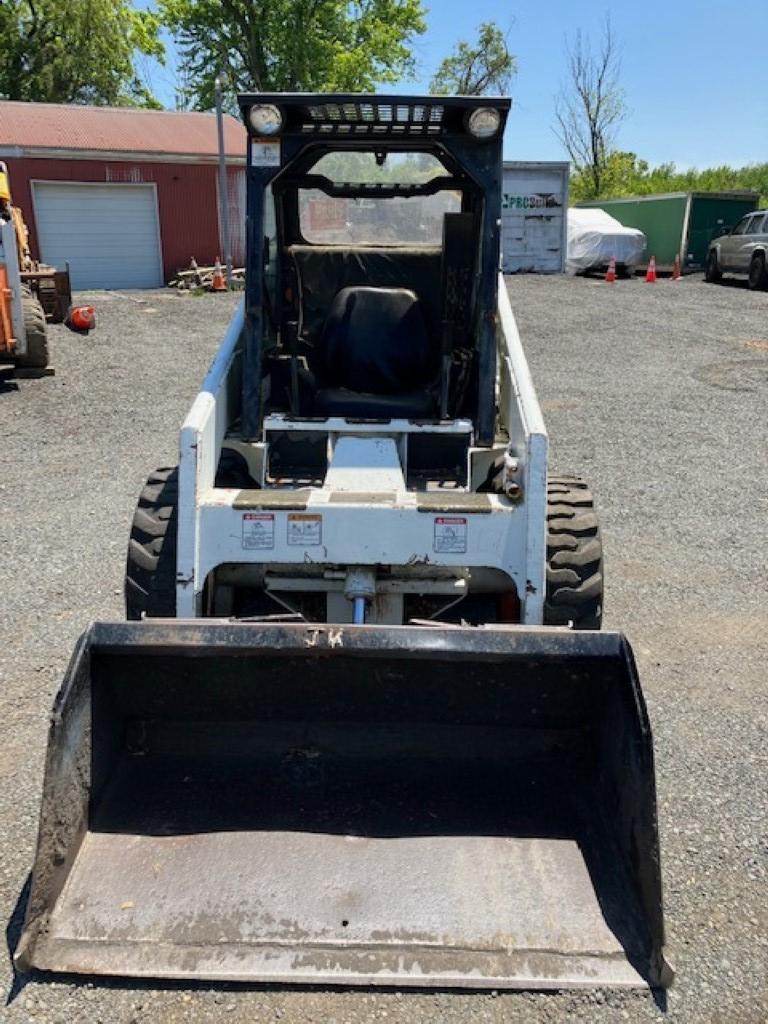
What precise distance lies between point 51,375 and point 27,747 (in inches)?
341

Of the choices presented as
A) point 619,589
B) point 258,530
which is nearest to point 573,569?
point 258,530

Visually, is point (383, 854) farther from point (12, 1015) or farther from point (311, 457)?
point (311, 457)

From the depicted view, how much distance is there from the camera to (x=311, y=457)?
4691 millimetres

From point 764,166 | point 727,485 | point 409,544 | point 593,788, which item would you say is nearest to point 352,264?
point 409,544

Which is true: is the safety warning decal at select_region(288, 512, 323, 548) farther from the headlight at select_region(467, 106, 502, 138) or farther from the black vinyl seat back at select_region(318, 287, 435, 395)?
the headlight at select_region(467, 106, 502, 138)

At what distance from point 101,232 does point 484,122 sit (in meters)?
19.9

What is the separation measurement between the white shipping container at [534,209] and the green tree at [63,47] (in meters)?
19.4

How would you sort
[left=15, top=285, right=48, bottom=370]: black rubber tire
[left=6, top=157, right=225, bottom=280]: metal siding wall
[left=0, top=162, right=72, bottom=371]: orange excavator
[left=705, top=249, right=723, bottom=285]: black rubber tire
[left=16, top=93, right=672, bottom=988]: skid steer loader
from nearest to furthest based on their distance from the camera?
[left=16, top=93, right=672, bottom=988]: skid steer loader
[left=0, top=162, right=72, bottom=371]: orange excavator
[left=15, top=285, right=48, bottom=370]: black rubber tire
[left=6, top=157, right=225, bottom=280]: metal siding wall
[left=705, top=249, right=723, bottom=285]: black rubber tire

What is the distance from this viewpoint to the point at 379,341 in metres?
4.88

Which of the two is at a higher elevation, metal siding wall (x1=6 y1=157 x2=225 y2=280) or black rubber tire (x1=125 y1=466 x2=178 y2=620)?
metal siding wall (x1=6 y1=157 x2=225 y2=280)

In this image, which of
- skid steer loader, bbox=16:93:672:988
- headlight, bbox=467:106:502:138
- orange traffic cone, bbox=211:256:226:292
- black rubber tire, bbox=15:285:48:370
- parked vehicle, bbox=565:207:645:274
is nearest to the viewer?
skid steer loader, bbox=16:93:672:988

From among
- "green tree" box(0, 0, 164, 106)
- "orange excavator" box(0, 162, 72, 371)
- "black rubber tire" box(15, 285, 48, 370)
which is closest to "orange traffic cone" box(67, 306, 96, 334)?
"orange excavator" box(0, 162, 72, 371)

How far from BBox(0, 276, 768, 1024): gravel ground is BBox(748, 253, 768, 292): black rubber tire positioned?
29.9 ft

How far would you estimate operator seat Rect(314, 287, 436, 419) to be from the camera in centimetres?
488
